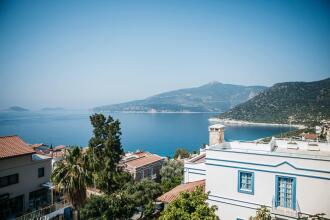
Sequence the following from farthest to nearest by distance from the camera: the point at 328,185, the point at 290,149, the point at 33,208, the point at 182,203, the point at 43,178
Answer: the point at 43,178 → the point at 33,208 → the point at 290,149 → the point at 328,185 → the point at 182,203

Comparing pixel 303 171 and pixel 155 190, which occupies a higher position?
pixel 303 171

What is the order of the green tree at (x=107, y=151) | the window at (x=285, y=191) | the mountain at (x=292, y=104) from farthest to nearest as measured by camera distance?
the mountain at (x=292, y=104), the green tree at (x=107, y=151), the window at (x=285, y=191)

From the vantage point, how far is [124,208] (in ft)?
58.2

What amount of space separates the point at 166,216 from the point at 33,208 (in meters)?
17.5

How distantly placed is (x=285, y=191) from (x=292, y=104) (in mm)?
139614

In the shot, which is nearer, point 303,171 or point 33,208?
point 303,171

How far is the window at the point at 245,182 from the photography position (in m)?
14.7

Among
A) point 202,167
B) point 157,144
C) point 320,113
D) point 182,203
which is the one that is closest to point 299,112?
point 320,113

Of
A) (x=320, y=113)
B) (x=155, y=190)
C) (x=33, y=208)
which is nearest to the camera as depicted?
(x=155, y=190)

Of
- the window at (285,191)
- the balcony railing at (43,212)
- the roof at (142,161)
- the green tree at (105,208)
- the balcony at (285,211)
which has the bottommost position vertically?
the balcony railing at (43,212)

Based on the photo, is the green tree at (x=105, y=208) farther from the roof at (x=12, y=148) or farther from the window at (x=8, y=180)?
the roof at (x=12, y=148)

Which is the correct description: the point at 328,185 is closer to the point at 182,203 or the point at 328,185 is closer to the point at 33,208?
the point at 182,203

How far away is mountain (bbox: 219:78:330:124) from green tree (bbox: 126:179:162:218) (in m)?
90.6

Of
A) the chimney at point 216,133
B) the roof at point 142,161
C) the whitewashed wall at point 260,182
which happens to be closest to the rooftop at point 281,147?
the whitewashed wall at point 260,182
